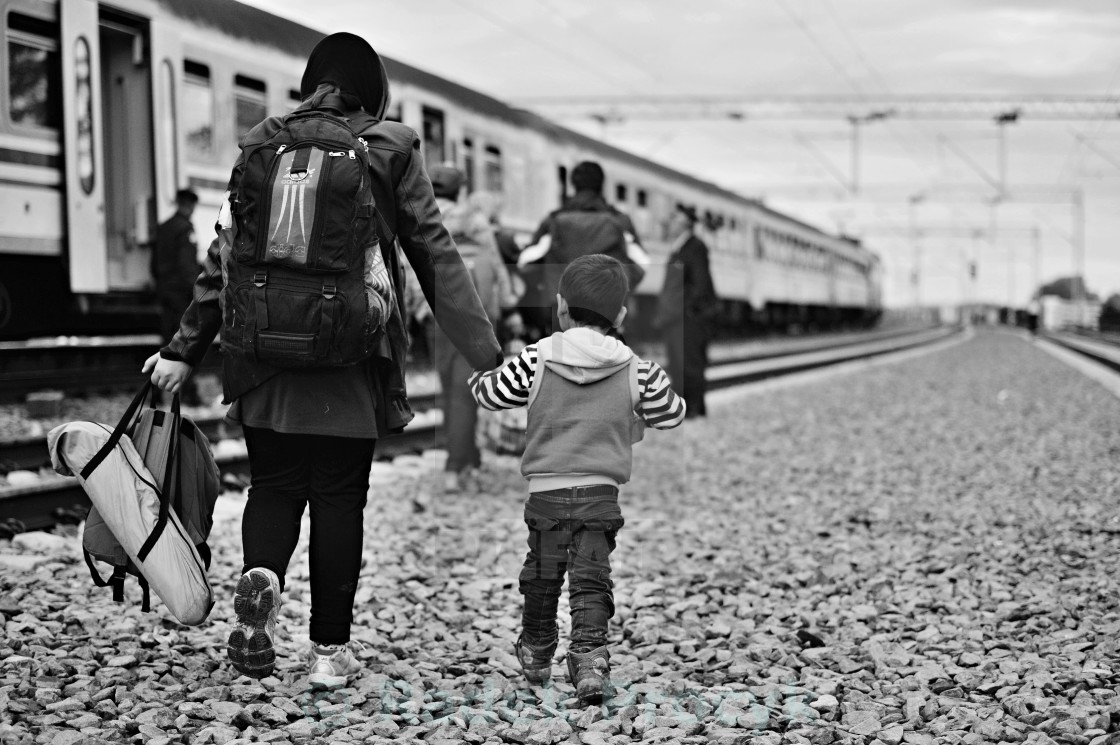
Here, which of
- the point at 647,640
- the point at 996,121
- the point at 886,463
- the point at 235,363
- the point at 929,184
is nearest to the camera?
the point at 235,363

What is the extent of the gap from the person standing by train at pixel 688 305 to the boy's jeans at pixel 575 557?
261 inches

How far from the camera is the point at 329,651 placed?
3.55 m

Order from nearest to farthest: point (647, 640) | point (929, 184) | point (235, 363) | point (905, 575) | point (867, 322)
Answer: point (235, 363), point (647, 640), point (905, 575), point (929, 184), point (867, 322)

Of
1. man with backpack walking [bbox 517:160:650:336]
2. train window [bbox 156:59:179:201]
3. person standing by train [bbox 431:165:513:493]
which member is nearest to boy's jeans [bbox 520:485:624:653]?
person standing by train [bbox 431:165:513:493]

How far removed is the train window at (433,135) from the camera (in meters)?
13.5

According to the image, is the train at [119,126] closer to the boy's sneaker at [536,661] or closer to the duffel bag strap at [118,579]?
the duffel bag strap at [118,579]

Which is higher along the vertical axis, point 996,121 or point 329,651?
point 996,121

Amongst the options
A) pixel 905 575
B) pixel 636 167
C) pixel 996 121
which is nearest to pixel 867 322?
pixel 996 121

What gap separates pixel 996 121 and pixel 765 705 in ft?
89.3

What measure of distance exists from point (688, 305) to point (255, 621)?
308 inches

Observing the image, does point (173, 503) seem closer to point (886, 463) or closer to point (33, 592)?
point (33, 592)

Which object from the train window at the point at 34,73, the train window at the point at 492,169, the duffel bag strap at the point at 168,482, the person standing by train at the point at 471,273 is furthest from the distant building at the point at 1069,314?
the duffel bag strap at the point at 168,482

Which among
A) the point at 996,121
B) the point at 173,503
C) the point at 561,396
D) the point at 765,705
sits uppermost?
the point at 996,121

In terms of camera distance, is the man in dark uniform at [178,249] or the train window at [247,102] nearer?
the man in dark uniform at [178,249]
